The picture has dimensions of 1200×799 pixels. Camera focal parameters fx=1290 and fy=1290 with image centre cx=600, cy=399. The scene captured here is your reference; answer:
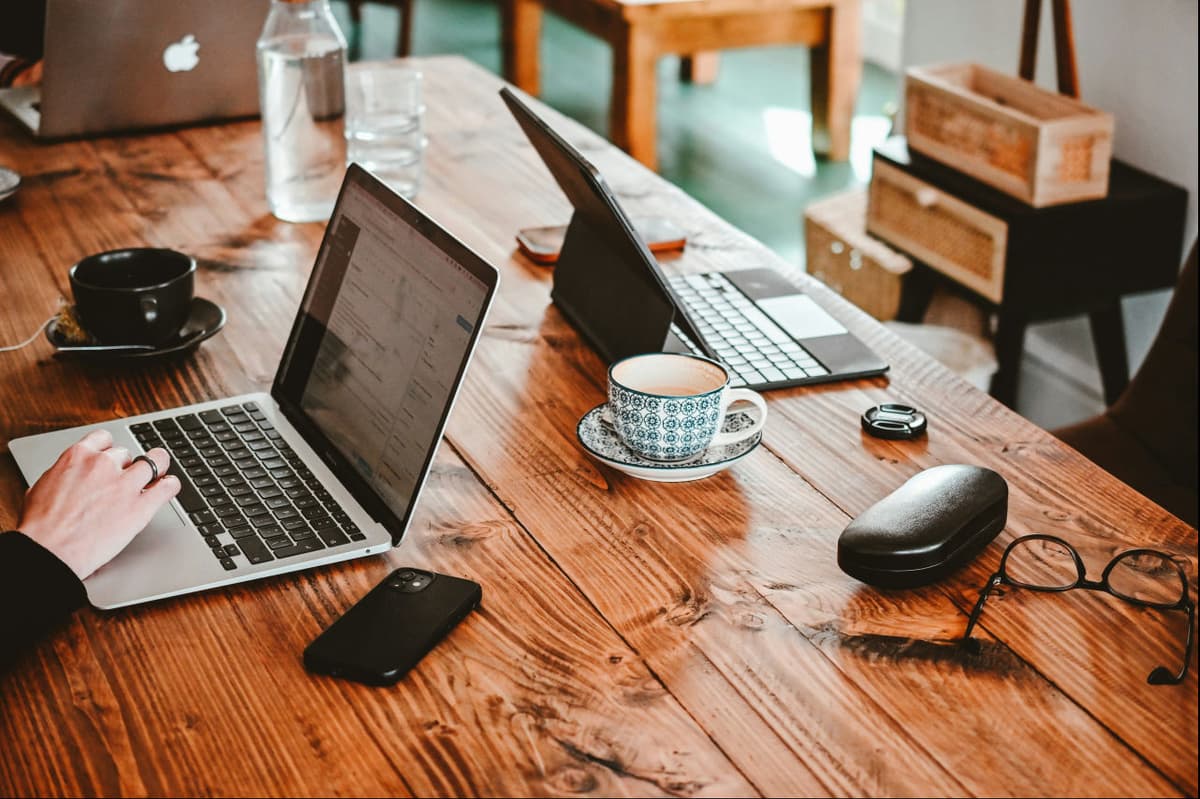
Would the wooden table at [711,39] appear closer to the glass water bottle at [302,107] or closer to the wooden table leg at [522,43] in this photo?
the wooden table leg at [522,43]

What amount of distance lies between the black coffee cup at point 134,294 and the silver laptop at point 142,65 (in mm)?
669

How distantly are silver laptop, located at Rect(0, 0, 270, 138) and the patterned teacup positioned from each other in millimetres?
1112

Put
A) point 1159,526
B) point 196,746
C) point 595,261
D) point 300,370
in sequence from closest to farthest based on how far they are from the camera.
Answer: point 196,746 < point 1159,526 < point 300,370 < point 595,261

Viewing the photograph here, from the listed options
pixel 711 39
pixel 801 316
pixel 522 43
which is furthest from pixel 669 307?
pixel 522 43

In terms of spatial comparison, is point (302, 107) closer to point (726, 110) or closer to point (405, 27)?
point (726, 110)

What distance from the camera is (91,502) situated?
94cm

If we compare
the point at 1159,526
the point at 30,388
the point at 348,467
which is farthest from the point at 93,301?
the point at 1159,526

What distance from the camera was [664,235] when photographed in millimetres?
1555

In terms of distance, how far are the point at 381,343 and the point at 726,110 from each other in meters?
3.78

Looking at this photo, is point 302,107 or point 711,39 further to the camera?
point 711,39

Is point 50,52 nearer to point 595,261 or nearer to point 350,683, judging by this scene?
point 595,261

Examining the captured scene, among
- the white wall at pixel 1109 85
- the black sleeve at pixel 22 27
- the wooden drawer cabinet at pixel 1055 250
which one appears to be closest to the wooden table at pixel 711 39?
the white wall at pixel 1109 85

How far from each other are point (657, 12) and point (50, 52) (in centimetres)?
231

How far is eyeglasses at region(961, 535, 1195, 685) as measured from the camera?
915 mm
